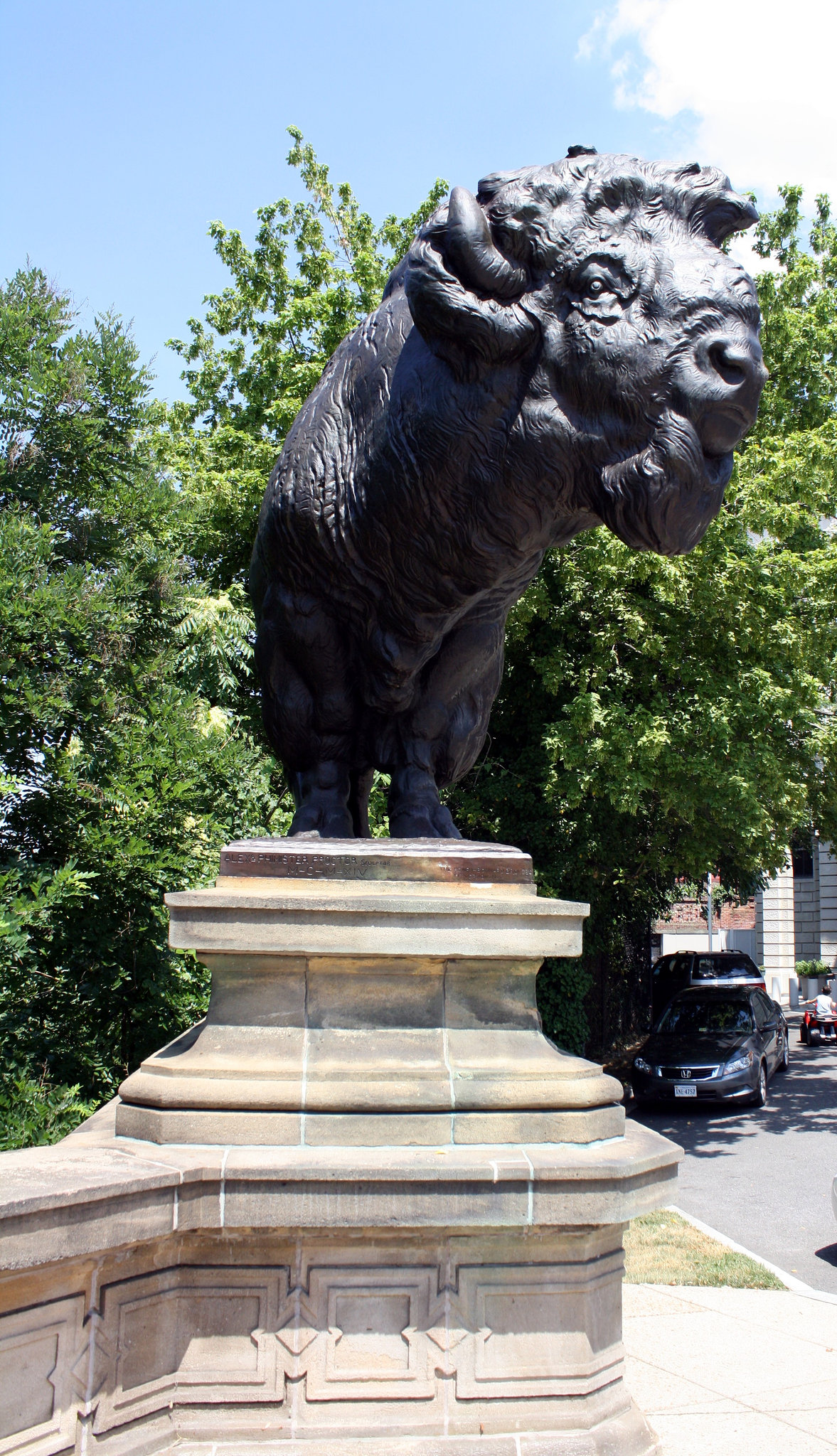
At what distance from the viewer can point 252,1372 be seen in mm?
2744

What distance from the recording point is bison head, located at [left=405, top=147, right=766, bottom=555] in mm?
3088

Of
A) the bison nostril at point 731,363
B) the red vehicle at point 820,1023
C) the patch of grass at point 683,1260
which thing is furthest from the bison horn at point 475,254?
the red vehicle at point 820,1023

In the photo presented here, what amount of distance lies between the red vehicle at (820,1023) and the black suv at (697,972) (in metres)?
2.22

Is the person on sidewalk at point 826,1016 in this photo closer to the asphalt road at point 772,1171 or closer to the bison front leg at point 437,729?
the asphalt road at point 772,1171

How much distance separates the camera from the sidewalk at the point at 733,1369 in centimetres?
377

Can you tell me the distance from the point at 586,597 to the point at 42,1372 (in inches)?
445

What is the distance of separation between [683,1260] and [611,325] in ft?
21.6

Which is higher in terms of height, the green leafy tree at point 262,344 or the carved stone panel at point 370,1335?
the green leafy tree at point 262,344

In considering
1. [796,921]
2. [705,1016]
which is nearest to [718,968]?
[705,1016]

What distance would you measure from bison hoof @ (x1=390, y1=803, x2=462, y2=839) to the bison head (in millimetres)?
1202

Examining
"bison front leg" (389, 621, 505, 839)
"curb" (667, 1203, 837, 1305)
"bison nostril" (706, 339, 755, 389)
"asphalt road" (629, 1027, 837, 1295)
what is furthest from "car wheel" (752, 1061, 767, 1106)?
"bison nostril" (706, 339, 755, 389)

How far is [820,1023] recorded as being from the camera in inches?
957

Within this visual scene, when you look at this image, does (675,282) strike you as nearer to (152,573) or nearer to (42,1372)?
(42,1372)

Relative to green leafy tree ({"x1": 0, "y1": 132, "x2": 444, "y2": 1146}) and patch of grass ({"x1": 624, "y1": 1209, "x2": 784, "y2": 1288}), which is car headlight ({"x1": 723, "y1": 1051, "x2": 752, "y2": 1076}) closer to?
patch of grass ({"x1": 624, "y1": 1209, "x2": 784, "y2": 1288})
